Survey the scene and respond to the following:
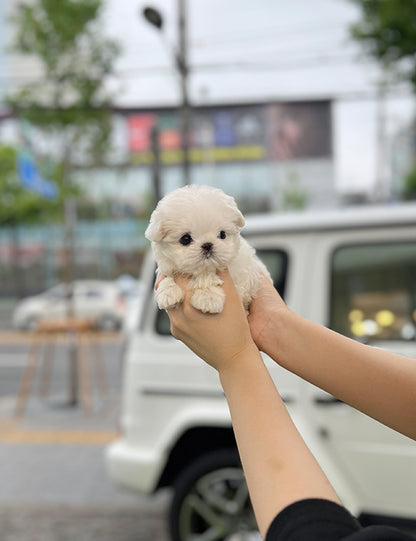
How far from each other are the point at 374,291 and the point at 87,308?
14.2 metres

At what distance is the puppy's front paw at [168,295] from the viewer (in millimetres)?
920

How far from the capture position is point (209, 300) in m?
0.88

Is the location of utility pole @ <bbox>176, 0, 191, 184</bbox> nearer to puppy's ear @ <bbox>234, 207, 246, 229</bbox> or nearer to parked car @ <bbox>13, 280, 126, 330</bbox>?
puppy's ear @ <bbox>234, 207, 246, 229</bbox>

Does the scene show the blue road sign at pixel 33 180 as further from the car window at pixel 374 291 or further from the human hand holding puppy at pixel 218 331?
the human hand holding puppy at pixel 218 331

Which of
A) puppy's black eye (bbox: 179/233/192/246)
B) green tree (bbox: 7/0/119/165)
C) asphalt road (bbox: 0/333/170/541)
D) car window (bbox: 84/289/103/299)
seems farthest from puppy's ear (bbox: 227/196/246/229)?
car window (bbox: 84/289/103/299)

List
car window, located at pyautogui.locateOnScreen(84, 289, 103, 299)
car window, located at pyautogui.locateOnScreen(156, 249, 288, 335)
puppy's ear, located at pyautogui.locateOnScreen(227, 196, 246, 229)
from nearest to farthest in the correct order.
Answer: puppy's ear, located at pyautogui.locateOnScreen(227, 196, 246, 229)
car window, located at pyautogui.locateOnScreen(156, 249, 288, 335)
car window, located at pyautogui.locateOnScreen(84, 289, 103, 299)

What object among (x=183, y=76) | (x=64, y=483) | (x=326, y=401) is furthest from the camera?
(x=183, y=76)

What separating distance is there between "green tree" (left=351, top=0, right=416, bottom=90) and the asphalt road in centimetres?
655

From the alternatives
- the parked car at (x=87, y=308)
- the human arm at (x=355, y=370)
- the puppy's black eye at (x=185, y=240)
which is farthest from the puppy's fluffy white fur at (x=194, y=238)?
the parked car at (x=87, y=308)

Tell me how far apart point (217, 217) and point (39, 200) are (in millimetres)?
7285

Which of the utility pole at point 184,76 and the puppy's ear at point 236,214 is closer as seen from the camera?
the puppy's ear at point 236,214

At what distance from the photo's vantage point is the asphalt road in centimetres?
378

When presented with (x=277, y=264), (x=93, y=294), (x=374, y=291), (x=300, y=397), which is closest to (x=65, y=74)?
(x=277, y=264)

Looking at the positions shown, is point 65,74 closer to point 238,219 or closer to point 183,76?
point 183,76
